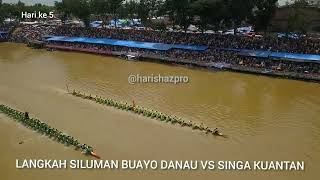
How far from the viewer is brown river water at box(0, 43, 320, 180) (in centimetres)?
2320

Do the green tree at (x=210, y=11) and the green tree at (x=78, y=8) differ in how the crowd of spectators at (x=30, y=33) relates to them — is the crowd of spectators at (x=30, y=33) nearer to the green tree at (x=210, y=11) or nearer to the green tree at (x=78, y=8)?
the green tree at (x=78, y=8)

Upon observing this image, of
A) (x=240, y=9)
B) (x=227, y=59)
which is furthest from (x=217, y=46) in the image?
(x=240, y=9)

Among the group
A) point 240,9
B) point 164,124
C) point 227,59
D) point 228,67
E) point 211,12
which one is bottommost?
point 164,124

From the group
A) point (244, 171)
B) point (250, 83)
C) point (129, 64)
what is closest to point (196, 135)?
point (244, 171)

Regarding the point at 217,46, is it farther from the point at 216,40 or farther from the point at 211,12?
the point at 211,12

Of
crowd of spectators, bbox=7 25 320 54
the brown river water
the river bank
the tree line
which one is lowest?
the brown river water

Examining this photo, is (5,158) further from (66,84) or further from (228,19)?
(228,19)

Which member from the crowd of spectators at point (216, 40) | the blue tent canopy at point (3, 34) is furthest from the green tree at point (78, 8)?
the blue tent canopy at point (3, 34)

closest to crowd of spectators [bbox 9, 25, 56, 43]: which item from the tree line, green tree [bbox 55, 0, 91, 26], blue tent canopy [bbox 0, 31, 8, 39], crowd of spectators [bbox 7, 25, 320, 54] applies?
crowd of spectators [bbox 7, 25, 320, 54]

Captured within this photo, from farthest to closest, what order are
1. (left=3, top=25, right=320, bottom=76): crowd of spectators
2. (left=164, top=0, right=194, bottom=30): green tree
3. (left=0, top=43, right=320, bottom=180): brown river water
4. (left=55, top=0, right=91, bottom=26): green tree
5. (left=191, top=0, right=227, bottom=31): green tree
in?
(left=55, top=0, right=91, bottom=26): green tree, (left=164, top=0, right=194, bottom=30): green tree, (left=191, top=0, right=227, bottom=31): green tree, (left=3, top=25, right=320, bottom=76): crowd of spectators, (left=0, top=43, right=320, bottom=180): brown river water

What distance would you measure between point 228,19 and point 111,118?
2389 cm

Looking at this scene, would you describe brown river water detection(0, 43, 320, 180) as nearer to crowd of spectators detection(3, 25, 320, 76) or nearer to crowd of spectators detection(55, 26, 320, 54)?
crowd of spectators detection(3, 25, 320, 76)

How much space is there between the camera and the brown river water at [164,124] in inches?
914

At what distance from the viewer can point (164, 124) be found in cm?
2825
